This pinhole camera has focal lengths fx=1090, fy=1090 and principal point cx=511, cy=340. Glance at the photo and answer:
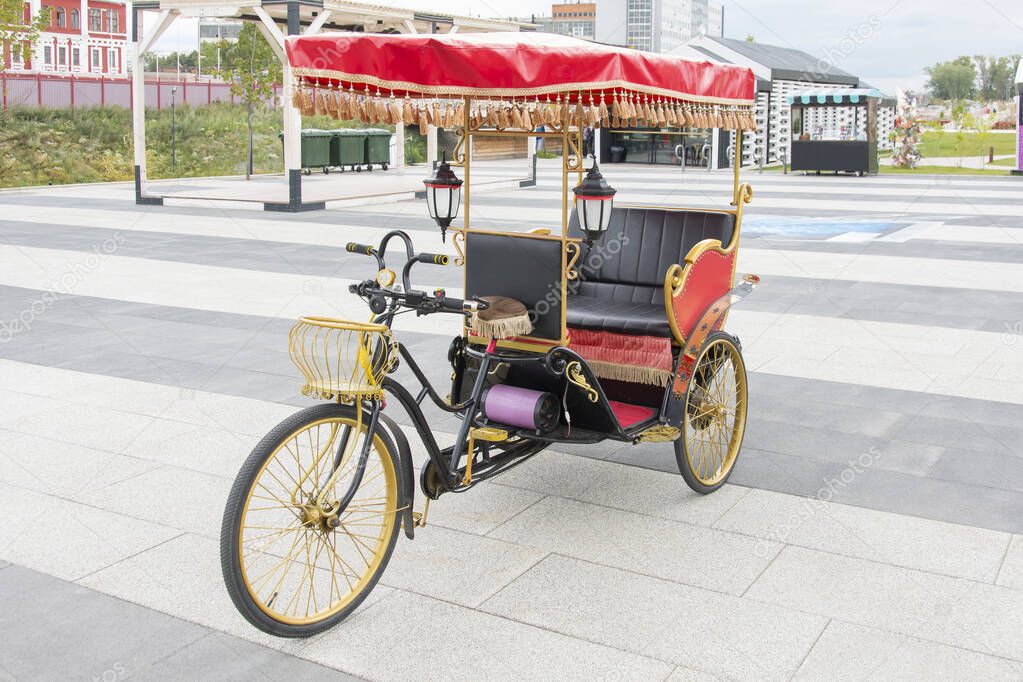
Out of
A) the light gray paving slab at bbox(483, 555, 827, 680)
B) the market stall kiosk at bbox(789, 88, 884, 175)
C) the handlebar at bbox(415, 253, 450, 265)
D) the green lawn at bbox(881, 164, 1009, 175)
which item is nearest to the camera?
the light gray paving slab at bbox(483, 555, 827, 680)

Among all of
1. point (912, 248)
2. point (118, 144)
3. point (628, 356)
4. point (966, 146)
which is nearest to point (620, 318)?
point (628, 356)

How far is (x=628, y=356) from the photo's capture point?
17.2 ft

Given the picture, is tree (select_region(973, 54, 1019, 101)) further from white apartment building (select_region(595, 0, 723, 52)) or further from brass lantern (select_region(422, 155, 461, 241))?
brass lantern (select_region(422, 155, 461, 241))

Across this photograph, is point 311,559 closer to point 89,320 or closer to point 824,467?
point 824,467

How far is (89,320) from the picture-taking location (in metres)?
9.35

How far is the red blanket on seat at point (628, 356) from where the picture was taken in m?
5.16

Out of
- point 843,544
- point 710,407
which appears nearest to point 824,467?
point 710,407

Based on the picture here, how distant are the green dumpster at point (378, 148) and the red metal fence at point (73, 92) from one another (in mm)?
3041

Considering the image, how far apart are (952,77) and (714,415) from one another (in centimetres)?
13146

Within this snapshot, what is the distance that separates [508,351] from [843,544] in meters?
1.69

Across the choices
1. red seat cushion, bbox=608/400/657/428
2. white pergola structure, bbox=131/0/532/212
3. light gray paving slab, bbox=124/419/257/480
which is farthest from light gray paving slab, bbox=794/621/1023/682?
white pergola structure, bbox=131/0/532/212

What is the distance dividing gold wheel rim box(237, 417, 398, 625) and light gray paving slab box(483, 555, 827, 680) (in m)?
0.52

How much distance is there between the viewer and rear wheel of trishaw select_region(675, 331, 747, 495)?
5.31 metres

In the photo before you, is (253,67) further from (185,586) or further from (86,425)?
(185,586)
